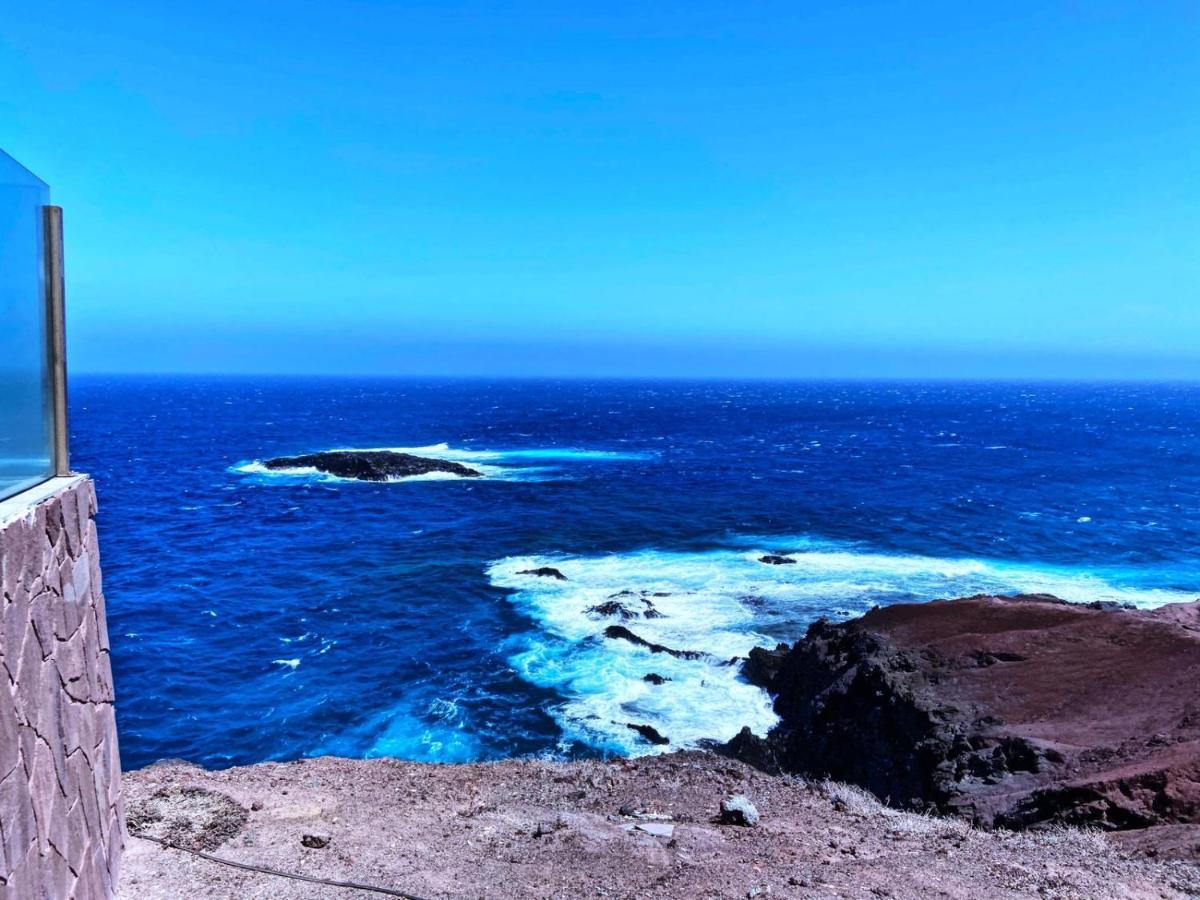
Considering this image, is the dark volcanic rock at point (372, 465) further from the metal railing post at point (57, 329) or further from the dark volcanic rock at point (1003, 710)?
the metal railing post at point (57, 329)

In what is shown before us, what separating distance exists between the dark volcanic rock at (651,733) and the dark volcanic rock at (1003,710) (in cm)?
170

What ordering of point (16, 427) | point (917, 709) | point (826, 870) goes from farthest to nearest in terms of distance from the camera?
point (917, 709) < point (826, 870) < point (16, 427)

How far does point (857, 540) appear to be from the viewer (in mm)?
38938

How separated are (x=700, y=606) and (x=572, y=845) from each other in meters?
19.6

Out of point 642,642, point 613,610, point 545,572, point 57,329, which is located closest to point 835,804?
point 57,329

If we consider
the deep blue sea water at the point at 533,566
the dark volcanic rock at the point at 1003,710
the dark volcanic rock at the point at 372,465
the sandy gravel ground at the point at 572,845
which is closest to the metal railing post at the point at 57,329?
the sandy gravel ground at the point at 572,845

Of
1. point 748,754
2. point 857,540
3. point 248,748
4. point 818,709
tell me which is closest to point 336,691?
point 248,748

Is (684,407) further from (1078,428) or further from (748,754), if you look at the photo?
(748,754)

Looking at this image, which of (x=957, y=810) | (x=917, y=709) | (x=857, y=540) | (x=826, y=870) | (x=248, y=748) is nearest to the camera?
(x=826, y=870)

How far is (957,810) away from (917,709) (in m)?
3.58

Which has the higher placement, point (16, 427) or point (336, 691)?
point (16, 427)

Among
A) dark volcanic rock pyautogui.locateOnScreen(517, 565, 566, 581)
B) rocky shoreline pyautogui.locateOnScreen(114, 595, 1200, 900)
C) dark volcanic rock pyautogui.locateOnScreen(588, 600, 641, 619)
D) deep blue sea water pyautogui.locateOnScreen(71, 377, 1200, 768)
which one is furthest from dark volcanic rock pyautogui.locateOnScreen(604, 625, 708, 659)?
dark volcanic rock pyautogui.locateOnScreen(517, 565, 566, 581)

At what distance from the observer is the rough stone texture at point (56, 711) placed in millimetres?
4719

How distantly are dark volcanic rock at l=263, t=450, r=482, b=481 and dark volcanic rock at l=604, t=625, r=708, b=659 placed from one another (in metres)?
35.0
